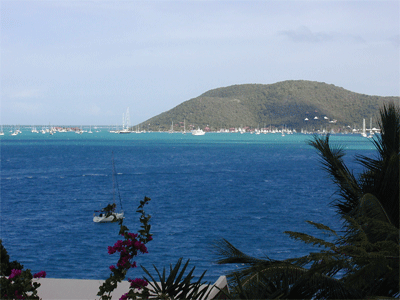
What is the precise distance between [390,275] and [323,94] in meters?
163

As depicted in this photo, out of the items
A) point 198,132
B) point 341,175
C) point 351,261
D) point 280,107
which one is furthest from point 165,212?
point 198,132

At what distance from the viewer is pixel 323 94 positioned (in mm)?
159875

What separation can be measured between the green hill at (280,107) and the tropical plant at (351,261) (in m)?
135

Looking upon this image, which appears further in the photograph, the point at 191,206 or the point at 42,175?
the point at 42,175

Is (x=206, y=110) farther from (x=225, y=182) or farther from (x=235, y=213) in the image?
(x=235, y=213)

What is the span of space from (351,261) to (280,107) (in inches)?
6611

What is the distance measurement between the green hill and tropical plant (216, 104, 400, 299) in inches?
5335

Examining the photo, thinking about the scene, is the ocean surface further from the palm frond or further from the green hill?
the green hill

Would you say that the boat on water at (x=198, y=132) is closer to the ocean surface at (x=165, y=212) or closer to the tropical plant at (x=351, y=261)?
the ocean surface at (x=165, y=212)

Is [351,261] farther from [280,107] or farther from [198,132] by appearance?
[198,132]

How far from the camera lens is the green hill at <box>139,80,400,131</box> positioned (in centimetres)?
14888

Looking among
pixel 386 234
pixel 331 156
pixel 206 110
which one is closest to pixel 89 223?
pixel 331 156

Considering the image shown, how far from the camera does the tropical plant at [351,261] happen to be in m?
4.15

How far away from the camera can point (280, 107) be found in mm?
168750
